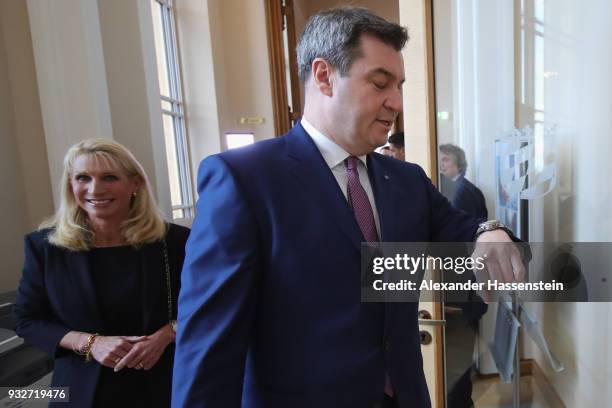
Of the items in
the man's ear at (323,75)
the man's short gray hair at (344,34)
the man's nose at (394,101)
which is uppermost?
the man's short gray hair at (344,34)

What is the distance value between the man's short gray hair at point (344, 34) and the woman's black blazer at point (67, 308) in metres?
0.97

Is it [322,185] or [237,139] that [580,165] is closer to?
[322,185]

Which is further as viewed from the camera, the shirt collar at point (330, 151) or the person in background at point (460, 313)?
the person in background at point (460, 313)

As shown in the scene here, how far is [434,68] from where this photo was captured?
1217 millimetres

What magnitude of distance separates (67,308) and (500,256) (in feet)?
4.26

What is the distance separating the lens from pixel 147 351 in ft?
3.92

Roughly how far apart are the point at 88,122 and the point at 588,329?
2321mm

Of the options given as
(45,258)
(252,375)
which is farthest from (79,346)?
(252,375)

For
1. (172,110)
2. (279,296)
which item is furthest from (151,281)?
(172,110)

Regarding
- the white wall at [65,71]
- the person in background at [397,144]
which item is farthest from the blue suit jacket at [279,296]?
the white wall at [65,71]

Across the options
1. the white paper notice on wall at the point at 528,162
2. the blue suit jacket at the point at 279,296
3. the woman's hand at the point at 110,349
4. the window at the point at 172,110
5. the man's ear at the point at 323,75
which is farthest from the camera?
the window at the point at 172,110

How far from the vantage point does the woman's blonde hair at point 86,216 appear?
1.27m

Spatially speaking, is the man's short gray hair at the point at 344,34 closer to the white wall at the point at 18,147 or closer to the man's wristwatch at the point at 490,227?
the man's wristwatch at the point at 490,227

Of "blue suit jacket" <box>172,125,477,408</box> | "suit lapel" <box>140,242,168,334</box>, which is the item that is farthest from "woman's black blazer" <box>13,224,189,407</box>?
"blue suit jacket" <box>172,125,477,408</box>
